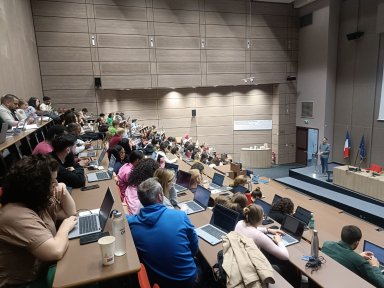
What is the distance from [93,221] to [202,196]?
2068 millimetres

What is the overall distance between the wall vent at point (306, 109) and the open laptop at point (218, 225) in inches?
438

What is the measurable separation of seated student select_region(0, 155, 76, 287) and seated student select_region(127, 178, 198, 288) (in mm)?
648

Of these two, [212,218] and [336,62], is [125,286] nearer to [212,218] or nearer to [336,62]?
[212,218]

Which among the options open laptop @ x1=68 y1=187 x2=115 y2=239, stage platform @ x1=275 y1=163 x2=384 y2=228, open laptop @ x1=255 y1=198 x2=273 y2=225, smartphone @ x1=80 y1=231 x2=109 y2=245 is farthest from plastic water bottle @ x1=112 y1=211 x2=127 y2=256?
stage platform @ x1=275 y1=163 x2=384 y2=228

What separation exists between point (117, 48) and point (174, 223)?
389 inches

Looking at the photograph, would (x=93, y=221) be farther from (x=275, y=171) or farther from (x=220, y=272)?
(x=275, y=171)

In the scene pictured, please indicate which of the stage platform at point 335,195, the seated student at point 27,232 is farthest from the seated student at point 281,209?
the stage platform at point 335,195

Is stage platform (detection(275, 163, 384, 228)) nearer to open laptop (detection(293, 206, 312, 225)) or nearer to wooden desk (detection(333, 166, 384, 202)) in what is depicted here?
wooden desk (detection(333, 166, 384, 202))

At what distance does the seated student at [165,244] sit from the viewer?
2219 millimetres

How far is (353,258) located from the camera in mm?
3082

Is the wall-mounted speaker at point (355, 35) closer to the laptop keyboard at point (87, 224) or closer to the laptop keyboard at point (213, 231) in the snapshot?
the laptop keyboard at point (213, 231)

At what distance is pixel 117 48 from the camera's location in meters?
10.7

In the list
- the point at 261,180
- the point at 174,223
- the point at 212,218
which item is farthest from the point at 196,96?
the point at 174,223

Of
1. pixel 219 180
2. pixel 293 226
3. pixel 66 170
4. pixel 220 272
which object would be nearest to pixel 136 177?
pixel 66 170
